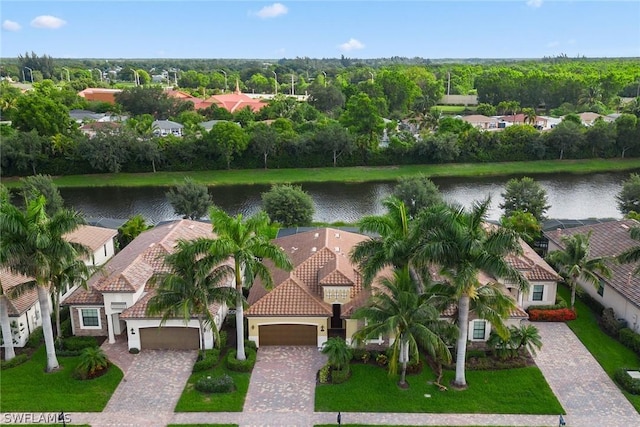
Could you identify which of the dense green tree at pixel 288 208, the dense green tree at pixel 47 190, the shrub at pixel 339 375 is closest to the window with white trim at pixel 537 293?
the shrub at pixel 339 375

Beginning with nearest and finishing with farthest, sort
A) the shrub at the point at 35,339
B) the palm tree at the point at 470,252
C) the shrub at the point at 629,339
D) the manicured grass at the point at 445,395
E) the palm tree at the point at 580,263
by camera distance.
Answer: the palm tree at the point at 470,252 < the manicured grass at the point at 445,395 < the shrub at the point at 629,339 < the shrub at the point at 35,339 < the palm tree at the point at 580,263

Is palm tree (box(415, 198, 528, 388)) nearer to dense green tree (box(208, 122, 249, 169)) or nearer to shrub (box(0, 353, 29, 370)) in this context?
shrub (box(0, 353, 29, 370))

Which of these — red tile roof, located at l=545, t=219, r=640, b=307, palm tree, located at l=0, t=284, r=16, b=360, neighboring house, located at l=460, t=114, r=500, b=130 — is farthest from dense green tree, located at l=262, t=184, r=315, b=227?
neighboring house, located at l=460, t=114, r=500, b=130

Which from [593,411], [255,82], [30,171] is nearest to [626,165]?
[593,411]

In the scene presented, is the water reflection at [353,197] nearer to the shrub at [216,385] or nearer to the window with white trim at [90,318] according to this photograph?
the window with white trim at [90,318]

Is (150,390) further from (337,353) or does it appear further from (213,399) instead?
(337,353)

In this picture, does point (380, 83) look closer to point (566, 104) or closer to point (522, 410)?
point (566, 104)
